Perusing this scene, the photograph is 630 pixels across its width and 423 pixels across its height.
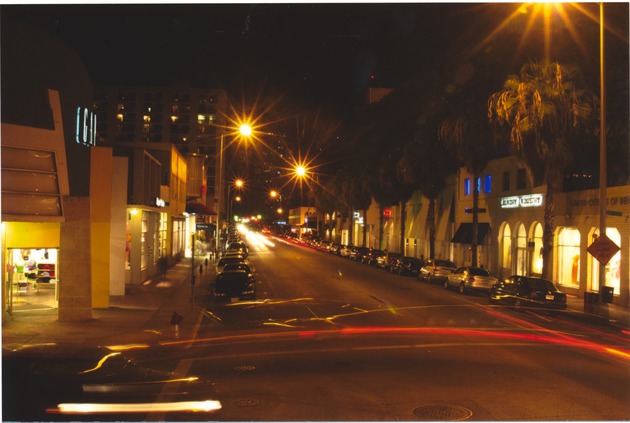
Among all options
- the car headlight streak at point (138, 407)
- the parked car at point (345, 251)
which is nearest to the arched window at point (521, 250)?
the parked car at point (345, 251)

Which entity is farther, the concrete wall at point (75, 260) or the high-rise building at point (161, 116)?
the high-rise building at point (161, 116)

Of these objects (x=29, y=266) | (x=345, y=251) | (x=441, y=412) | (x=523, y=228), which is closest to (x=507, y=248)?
(x=523, y=228)

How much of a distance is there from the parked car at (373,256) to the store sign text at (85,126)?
33.5m

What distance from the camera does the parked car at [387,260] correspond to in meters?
44.8

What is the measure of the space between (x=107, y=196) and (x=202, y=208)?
1405 inches

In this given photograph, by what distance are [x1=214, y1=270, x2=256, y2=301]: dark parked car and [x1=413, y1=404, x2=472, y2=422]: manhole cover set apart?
53.9ft

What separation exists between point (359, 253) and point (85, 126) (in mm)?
41286

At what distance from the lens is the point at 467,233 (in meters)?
43.2

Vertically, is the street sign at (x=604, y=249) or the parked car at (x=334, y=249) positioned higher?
the street sign at (x=604, y=249)

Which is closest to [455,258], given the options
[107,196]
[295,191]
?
[107,196]

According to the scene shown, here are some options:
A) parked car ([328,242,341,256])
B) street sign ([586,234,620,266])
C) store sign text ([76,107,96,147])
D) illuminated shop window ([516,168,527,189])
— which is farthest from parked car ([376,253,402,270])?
store sign text ([76,107,96,147])

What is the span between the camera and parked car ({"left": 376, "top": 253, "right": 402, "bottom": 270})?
4483 cm

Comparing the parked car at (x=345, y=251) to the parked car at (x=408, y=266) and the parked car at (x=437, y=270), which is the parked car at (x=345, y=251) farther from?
the parked car at (x=437, y=270)

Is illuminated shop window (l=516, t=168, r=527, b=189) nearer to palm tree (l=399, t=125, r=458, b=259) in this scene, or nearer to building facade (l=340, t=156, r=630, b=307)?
building facade (l=340, t=156, r=630, b=307)
